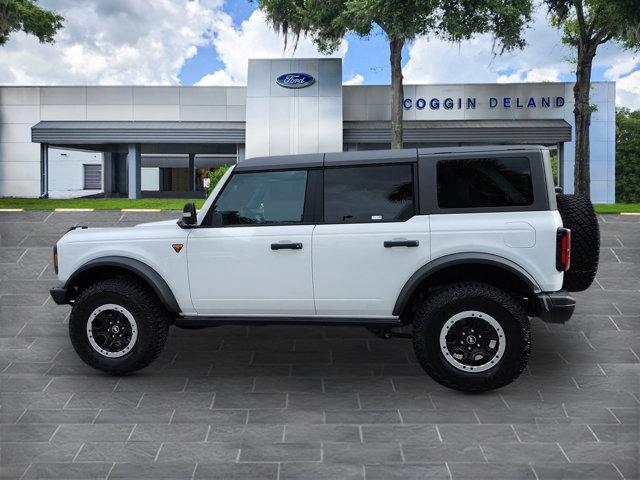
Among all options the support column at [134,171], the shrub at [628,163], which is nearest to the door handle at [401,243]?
the support column at [134,171]

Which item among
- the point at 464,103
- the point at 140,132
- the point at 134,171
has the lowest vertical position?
the point at 134,171

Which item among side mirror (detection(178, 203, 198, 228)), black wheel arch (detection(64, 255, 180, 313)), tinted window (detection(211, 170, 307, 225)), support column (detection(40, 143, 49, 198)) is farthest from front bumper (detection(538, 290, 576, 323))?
support column (detection(40, 143, 49, 198))

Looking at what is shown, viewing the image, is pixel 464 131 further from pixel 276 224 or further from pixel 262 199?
pixel 276 224

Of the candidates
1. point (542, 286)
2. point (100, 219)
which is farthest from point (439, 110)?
point (542, 286)

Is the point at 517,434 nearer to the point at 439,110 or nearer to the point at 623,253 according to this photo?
the point at 623,253

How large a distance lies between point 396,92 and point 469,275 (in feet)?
66.7

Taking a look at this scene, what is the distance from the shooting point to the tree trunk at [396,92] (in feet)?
84.4

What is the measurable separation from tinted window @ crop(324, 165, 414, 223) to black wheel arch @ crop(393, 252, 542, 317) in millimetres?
513

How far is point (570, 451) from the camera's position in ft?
15.8

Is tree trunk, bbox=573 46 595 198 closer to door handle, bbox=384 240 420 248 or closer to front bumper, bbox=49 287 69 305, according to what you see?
door handle, bbox=384 240 420 248

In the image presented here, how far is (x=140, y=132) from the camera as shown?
3300 cm

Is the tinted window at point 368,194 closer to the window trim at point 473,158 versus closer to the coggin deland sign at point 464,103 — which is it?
the window trim at point 473,158

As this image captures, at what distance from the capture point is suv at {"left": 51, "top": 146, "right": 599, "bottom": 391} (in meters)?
6.06

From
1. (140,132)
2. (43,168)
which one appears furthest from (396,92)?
(43,168)
